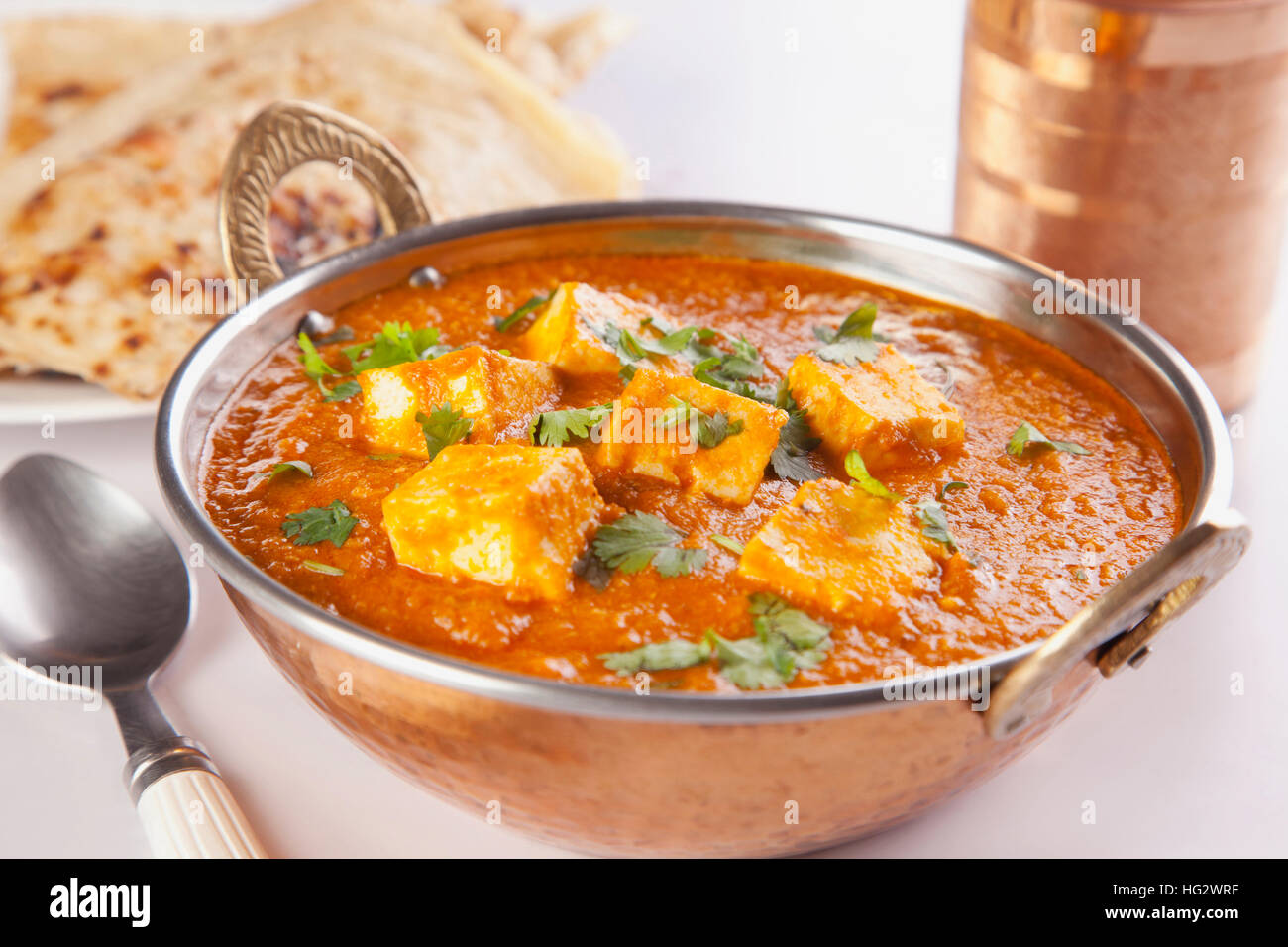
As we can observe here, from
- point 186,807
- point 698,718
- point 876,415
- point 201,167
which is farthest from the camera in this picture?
point 201,167

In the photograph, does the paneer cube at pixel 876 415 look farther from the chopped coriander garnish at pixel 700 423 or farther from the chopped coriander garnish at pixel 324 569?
the chopped coriander garnish at pixel 324 569

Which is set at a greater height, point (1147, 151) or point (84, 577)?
point (1147, 151)

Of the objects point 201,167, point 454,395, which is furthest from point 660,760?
point 201,167

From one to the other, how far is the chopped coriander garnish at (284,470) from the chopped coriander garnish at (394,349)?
267 mm

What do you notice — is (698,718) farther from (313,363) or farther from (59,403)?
(59,403)

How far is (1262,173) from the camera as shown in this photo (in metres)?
2.96

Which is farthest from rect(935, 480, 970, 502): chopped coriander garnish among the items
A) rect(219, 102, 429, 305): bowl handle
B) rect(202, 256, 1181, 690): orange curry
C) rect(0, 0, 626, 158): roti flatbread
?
rect(0, 0, 626, 158): roti flatbread

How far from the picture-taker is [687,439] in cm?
204

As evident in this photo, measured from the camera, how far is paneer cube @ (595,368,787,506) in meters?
2.05

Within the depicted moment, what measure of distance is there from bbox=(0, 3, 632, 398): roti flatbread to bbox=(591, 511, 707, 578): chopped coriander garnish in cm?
160

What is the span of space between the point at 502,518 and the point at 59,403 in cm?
167

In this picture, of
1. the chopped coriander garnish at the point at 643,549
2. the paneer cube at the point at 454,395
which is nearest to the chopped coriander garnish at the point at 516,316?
the paneer cube at the point at 454,395

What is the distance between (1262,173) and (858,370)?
1.34 meters

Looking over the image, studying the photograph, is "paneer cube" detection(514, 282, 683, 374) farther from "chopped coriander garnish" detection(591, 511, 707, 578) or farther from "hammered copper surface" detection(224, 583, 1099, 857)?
"hammered copper surface" detection(224, 583, 1099, 857)
